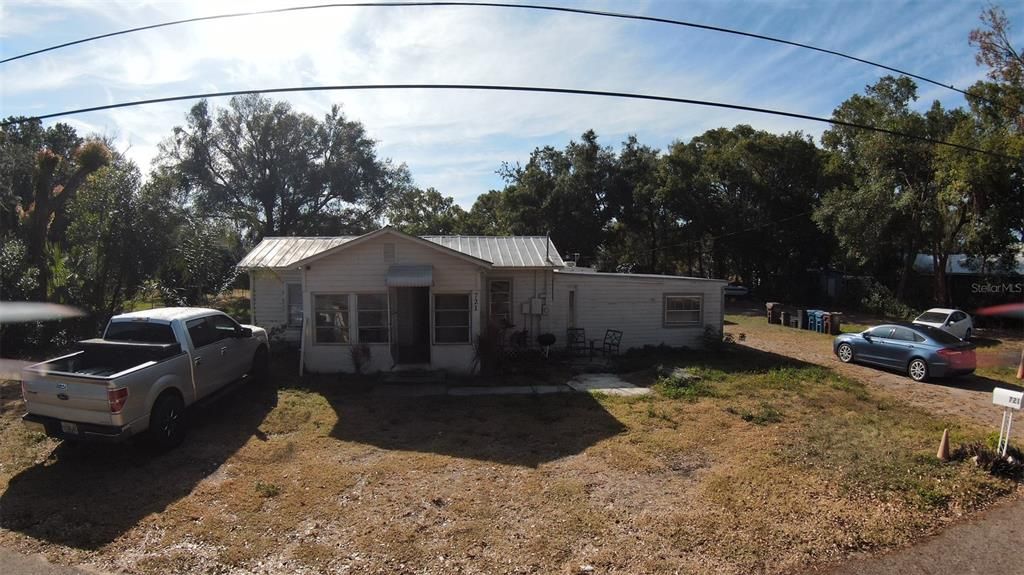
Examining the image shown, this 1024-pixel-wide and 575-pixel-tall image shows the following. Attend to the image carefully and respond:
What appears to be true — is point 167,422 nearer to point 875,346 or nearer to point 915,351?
point 915,351

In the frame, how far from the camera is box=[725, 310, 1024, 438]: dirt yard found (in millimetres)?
10711

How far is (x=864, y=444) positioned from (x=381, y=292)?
999 centimetres

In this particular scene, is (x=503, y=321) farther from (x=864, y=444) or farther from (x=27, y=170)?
(x=27, y=170)

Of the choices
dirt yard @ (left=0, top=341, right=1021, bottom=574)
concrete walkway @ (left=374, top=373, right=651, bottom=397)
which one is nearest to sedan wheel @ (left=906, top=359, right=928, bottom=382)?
dirt yard @ (left=0, top=341, right=1021, bottom=574)

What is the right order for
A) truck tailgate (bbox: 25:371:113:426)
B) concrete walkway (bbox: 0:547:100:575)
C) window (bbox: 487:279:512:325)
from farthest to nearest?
window (bbox: 487:279:512:325) → truck tailgate (bbox: 25:371:113:426) → concrete walkway (bbox: 0:547:100:575)

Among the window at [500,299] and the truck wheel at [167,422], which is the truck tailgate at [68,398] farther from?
the window at [500,299]

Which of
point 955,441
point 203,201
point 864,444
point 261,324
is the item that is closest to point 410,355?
point 261,324

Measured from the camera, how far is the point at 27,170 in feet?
66.2

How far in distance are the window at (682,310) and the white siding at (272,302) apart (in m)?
11.4

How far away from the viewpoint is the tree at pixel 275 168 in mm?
30875

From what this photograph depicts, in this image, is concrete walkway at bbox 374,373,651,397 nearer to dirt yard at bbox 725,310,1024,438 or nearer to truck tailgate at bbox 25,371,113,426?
truck tailgate at bbox 25,371,113,426

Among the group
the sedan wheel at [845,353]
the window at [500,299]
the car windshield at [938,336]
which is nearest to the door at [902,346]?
the car windshield at [938,336]

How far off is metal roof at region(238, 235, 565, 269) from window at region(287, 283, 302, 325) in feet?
2.77

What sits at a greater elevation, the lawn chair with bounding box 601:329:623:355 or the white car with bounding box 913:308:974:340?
the white car with bounding box 913:308:974:340
